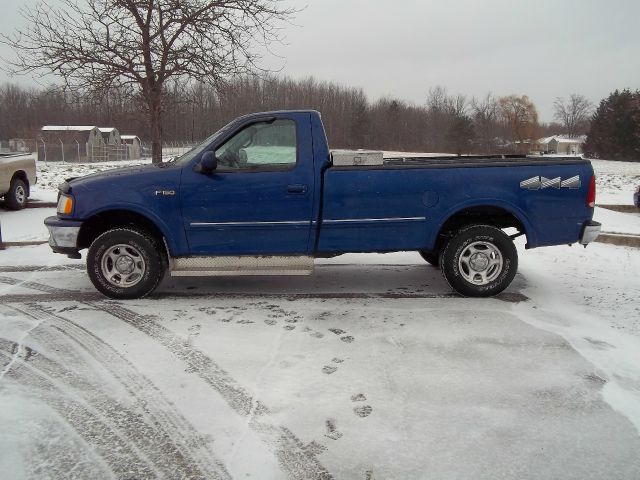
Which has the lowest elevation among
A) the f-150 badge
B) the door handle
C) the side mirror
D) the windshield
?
the door handle

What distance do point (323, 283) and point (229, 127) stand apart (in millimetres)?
2099

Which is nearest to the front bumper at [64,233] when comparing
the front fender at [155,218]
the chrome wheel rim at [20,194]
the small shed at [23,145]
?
the front fender at [155,218]

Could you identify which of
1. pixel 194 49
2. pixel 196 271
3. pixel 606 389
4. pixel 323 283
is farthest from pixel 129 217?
pixel 194 49

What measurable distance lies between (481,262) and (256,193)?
2.47 meters

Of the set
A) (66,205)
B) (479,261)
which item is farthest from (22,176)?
(479,261)

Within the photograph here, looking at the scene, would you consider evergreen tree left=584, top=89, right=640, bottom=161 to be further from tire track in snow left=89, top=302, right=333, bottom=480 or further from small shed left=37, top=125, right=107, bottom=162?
tire track in snow left=89, top=302, right=333, bottom=480

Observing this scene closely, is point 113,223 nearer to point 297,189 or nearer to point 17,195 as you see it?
point 297,189

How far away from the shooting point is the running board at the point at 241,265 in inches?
196

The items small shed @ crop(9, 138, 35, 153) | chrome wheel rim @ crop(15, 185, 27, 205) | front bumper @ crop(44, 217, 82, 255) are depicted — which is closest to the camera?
front bumper @ crop(44, 217, 82, 255)

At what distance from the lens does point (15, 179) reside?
1164cm

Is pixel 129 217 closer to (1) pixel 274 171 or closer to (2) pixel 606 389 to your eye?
(1) pixel 274 171

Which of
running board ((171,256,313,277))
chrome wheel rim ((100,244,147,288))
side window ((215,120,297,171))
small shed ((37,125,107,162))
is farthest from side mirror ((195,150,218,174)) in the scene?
small shed ((37,125,107,162))

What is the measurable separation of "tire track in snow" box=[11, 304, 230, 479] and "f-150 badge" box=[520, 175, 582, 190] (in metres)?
3.94

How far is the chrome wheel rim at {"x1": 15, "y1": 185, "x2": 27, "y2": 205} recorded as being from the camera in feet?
38.0
